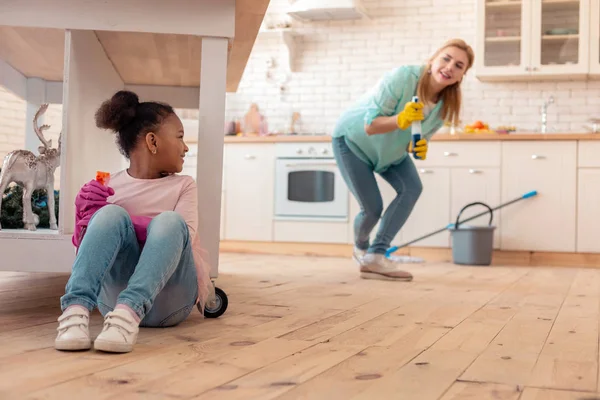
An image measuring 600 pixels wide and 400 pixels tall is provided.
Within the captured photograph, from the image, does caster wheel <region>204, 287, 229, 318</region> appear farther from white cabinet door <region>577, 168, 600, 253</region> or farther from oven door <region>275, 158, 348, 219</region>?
white cabinet door <region>577, 168, 600, 253</region>

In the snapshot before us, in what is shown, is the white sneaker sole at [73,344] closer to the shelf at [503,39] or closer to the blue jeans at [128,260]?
the blue jeans at [128,260]

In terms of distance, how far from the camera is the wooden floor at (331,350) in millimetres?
1167

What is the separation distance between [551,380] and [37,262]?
→ 135 centimetres

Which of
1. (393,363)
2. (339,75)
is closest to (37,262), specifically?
(393,363)

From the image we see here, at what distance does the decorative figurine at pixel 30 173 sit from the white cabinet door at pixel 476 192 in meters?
3.38

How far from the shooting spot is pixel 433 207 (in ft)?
16.7

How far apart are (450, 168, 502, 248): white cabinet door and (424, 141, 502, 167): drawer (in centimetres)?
5

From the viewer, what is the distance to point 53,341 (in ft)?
5.09

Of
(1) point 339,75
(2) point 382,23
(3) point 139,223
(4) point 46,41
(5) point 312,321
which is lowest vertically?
(5) point 312,321

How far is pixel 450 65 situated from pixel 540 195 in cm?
217

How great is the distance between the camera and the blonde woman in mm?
3104

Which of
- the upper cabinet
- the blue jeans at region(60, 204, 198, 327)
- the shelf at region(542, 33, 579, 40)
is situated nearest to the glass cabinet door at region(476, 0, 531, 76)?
the upper cabinet

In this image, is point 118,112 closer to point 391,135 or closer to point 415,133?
point 415,133

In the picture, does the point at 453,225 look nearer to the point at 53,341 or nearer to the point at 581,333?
the point at 581,333
